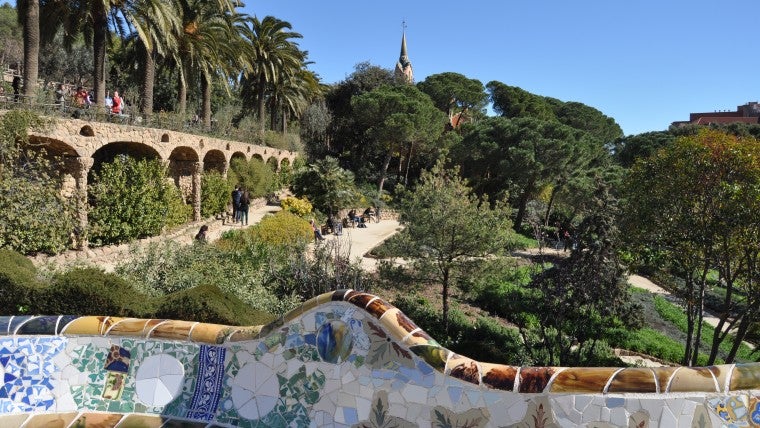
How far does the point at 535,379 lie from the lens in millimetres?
2768

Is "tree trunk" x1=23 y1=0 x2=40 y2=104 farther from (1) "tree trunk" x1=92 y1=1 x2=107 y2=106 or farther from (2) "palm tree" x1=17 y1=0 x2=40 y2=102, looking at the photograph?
(1) "tree trunk" x1=92 y1=1 x2=107 y2=106

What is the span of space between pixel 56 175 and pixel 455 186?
30.0 feet

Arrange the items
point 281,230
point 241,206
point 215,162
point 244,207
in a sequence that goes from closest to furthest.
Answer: point 281,230 → point 244,207 → point 241,206 → point 215,162

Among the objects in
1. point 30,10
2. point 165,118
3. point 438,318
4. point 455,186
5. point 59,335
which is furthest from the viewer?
point 165,118

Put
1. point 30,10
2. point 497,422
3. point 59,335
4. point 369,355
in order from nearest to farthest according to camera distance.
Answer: point 497,422 < point 369,355 < point 59,335 < point 30,10

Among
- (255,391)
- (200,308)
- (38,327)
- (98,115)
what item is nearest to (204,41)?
(98,115)

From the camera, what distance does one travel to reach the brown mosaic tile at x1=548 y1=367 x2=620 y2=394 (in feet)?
8.66

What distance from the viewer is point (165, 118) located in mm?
15484

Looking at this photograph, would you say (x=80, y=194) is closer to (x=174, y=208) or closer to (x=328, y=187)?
(x=174, y=208)

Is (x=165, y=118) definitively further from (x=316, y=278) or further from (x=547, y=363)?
(x=547, y=363)

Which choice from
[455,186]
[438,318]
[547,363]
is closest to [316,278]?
[438,318]

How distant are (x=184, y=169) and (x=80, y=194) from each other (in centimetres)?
595

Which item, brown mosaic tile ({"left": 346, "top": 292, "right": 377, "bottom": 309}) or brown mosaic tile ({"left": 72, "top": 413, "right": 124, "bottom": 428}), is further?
brown mosaic tile ({"left": 72, "top": 413, "right": 124, "bottom": 428})

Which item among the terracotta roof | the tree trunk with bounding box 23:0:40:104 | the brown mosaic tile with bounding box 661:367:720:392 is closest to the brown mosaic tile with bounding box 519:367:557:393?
the brown mosaic tile with bounding box 661:367:720:392
